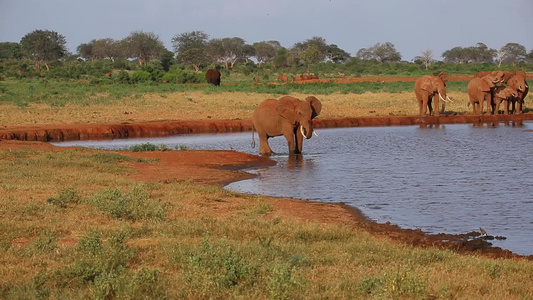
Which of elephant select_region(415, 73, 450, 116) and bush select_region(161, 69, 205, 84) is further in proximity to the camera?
bush select_region(161, 69, 205, 84)

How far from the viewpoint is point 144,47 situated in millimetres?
90375

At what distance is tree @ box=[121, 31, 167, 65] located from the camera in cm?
9031

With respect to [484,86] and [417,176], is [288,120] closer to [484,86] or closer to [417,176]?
[417,176]

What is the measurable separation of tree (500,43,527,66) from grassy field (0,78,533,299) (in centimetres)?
10809

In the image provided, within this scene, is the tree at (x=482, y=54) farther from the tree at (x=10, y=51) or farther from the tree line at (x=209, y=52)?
the tree at (x=10, y=51)

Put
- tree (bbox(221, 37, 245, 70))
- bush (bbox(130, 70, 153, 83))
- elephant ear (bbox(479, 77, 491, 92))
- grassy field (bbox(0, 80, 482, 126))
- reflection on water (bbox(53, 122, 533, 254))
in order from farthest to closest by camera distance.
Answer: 1. tree (bbox(221, 37, 245, 70))
2. bush (bbox(130, 70, 153, 83))
3. elephant ear (bbox(479, 77, 491, 92))
4. grassy field (bbox(0, 80, 482, 126))
5. reflection on water (bbox(53, 122, 533, 254))

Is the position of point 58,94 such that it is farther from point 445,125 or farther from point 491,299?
point 491,299

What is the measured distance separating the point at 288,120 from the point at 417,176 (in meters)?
5.18

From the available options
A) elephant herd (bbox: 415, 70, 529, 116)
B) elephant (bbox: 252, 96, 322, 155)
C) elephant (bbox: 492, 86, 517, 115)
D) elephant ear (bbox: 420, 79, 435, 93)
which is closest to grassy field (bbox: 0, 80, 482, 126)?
elephant herd (bbox: 415, 70, 529, 116)

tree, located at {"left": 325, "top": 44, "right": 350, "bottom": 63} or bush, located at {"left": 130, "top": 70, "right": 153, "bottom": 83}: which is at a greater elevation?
tree, located at {"left": 325, "top": 44, "right": 350, "bottom": 63}

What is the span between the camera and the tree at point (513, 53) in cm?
11381

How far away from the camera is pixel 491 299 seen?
6.23 meters

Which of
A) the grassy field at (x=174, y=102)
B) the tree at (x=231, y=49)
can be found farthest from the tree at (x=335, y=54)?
the grassy field at (x=174, y=102)

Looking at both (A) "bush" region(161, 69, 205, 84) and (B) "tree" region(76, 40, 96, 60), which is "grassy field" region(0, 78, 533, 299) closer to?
(A) "bush" region(161, 69, 205, 84)
